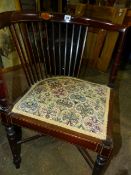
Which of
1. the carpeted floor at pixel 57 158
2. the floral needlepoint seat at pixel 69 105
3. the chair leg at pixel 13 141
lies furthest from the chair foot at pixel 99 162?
the chair leg at pixel 13 141

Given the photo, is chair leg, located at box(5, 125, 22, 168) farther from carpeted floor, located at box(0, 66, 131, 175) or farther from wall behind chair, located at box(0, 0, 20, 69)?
wall behind chair, located at box(0, 0, 20, 69)

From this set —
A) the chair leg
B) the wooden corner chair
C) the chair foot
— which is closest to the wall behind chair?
the wooden corner chair

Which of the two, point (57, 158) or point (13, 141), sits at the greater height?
point (13, 141)

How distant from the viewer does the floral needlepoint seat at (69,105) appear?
0.88 metres

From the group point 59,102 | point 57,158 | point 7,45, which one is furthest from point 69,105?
point 7,45

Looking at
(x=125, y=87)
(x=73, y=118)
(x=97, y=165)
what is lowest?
(x=125, y=87)

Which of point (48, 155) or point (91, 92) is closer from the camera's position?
point (91, 92)

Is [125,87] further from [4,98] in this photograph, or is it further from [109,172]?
[4,98]

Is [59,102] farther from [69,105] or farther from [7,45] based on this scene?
[7,45]

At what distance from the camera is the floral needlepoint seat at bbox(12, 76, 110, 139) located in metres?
0.88

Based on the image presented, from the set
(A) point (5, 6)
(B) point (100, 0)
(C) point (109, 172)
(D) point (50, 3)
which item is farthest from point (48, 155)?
(D) point (50, 3)

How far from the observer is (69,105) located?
37.6 inches

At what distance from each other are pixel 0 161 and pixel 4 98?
587 mm

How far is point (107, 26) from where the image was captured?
3.43ft
